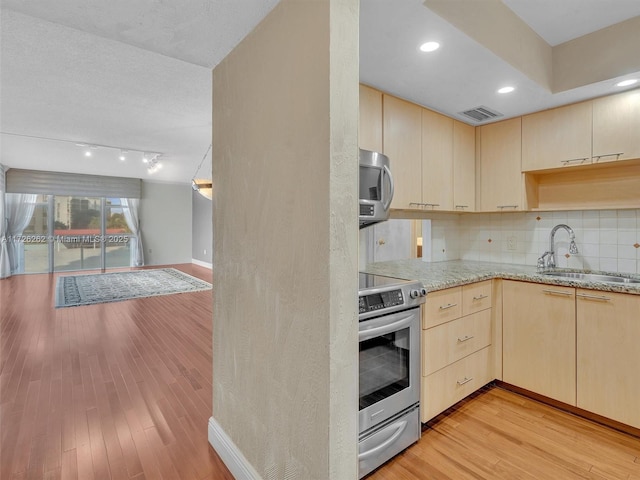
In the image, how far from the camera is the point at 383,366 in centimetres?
180

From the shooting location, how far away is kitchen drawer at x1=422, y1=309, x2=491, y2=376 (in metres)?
1.98

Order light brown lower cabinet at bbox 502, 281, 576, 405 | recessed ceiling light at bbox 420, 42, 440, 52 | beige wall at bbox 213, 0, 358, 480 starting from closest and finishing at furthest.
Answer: beige wall at bbox 213, 0, 358, 480 → recessed ceiling light at bbox 420, 42, 440, 52 → light brown lower cabinet at bbox 502, 281, 576, 405

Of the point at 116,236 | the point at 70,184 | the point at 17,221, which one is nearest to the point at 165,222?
the point at 116,236

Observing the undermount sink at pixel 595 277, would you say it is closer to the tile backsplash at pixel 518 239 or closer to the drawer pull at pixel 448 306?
the tile backsplash at pixel 518 239

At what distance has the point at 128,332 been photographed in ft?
12.5

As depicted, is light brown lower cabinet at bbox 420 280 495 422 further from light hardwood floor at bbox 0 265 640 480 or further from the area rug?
the area rug

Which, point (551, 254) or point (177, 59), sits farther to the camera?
point (551, 254)

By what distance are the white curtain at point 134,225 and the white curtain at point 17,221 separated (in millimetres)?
1960

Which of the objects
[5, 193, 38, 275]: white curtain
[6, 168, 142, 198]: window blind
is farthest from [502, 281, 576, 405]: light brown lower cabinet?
[5, 193, 38, 275]: white curtain

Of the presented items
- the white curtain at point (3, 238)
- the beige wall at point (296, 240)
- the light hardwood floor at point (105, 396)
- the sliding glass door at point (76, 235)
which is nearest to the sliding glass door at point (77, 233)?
the sliding glass door at point (76, 235)

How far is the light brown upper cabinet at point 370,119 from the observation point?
2.14 m

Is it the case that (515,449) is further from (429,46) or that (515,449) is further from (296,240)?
(429,46)

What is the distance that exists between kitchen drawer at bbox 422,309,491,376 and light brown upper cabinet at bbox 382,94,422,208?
906 millimetres

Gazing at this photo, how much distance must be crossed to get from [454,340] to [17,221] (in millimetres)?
9611
